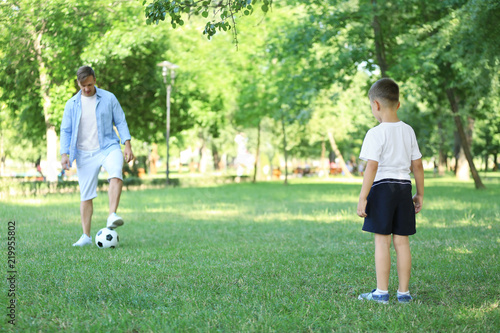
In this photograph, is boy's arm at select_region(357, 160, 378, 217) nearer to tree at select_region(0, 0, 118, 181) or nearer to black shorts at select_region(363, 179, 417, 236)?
black shorts at select_region(363, 179, 417, 236)

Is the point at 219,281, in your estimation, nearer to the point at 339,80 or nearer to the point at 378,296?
the point at 378,296

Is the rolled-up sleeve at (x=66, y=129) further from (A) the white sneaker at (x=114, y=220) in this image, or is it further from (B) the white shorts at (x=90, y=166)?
(A) the white sneaker at (x=114, y=220)

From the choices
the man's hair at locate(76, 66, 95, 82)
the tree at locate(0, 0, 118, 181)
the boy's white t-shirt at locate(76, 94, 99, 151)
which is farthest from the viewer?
the tree at locate(0, 0, 118, 181)

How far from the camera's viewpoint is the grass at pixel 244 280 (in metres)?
3.52

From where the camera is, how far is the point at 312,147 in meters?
54.3

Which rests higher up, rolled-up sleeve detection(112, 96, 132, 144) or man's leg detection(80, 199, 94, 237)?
rolled-up sleeve detection(112, 96, 132, 144)

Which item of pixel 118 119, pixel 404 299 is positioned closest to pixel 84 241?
pixel 118 119

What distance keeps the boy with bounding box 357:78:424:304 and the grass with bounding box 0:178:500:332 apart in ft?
0.94

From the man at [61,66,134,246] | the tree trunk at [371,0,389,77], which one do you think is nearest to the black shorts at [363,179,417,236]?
the man at [61,66,134,246]

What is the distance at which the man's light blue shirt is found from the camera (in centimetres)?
678

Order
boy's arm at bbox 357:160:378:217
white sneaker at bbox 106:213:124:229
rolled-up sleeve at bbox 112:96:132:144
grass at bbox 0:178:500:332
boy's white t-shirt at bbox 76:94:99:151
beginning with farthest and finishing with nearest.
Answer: rolled-up sleeve at bbox 112:96:132:144, boy's white t-shirt at bbox 76:94:99:151, white sneaker at bbox 106:213:124:229, boy's arm at bbox 357:160:378:217, grass at bbox 0:178:500:332

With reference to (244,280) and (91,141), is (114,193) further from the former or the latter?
(244,280)

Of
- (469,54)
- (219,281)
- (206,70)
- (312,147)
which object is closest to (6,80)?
(206,70)

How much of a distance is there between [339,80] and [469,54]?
7.42 m
